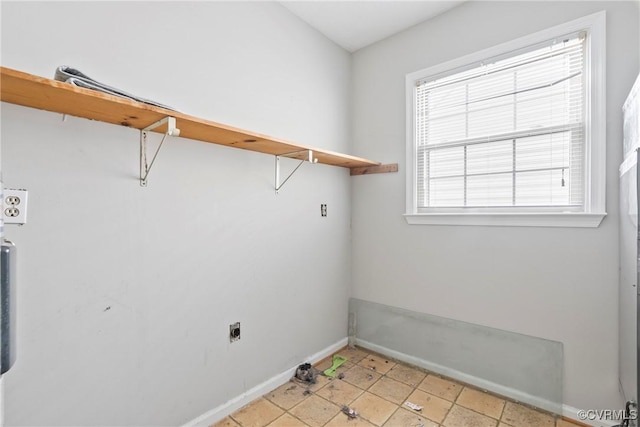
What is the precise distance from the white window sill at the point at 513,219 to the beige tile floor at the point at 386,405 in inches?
46.8

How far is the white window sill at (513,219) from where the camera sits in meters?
1.79

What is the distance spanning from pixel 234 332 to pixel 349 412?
885 mm

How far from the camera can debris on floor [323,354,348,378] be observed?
2.37m

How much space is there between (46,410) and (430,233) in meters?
2.42

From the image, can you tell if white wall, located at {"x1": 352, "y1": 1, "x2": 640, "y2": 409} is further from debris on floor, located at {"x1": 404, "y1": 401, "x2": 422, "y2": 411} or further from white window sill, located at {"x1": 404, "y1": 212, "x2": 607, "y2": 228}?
debris on floor, located at {"x1": 404, "y1": 401, "x2": 422, "y2": 411}

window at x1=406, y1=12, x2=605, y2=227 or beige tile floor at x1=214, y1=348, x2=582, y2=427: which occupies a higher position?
window at x1=406, y1=12, x2=605, y2=227

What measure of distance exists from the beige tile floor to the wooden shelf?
1687 mm

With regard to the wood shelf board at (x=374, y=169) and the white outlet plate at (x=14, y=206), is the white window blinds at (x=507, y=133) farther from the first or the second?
the white outlet plate at (x=14, y=206)

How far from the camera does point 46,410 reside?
1.27m

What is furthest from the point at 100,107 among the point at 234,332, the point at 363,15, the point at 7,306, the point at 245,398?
the point at 363,15

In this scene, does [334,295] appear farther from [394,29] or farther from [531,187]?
[394,29]

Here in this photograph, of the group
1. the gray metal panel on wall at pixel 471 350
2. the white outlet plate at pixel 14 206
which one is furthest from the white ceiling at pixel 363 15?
the gray metal panel on wall at pixel 471 350
